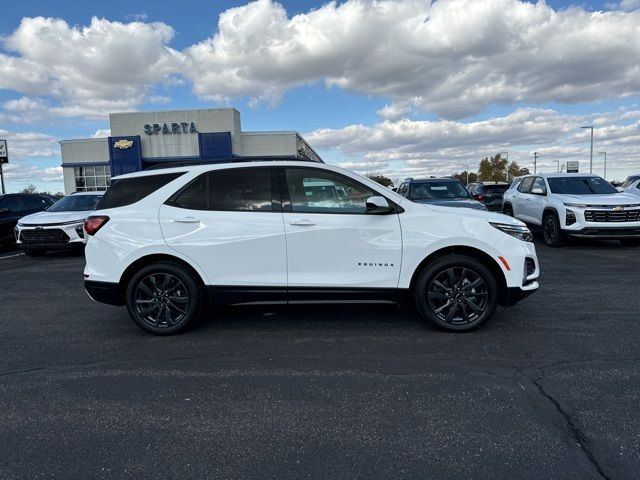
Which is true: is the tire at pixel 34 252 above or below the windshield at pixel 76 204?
below

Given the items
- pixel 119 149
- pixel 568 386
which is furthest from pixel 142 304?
pixel 119 149

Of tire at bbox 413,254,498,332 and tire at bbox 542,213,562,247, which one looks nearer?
tire at bbox 413,254,498,332

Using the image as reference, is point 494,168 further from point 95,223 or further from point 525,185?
point 95,223

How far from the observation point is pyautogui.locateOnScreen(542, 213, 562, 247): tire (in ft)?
37.2

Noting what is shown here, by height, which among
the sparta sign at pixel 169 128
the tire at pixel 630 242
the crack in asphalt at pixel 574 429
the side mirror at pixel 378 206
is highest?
the sparta sign at pixel 169 128

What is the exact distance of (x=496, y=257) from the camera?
15.9ft

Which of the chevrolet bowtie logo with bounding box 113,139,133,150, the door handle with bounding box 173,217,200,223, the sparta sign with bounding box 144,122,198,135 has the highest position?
the sparta sign with bounding box 144,122,198,135

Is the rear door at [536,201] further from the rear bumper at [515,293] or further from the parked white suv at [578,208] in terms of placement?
the rear bumper at [515,293]

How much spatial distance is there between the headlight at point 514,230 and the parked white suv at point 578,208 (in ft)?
22.2

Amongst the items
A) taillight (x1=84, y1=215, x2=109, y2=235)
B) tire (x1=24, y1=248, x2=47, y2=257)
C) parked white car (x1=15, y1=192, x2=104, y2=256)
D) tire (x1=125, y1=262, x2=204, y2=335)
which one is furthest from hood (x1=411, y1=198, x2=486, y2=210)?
tire (x1=24, y1=248, x2=47, y2=257)

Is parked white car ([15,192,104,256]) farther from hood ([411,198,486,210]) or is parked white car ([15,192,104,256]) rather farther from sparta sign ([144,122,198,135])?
sparta sign ([144,122,198,135])

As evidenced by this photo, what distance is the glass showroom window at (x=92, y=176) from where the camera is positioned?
49406 mm

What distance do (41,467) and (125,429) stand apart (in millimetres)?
529

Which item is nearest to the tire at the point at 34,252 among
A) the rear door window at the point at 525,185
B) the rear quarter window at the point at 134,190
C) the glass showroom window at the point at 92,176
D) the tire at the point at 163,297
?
the rear quarter window at the point at 134,190
